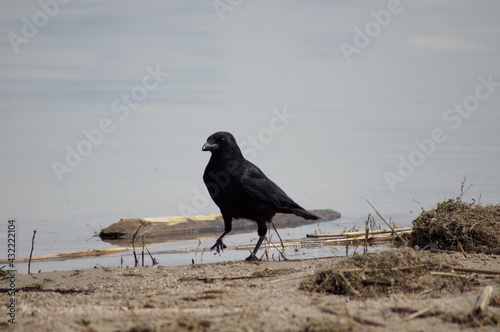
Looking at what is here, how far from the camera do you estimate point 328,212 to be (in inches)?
425

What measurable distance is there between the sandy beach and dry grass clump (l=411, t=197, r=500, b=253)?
1.22 ft

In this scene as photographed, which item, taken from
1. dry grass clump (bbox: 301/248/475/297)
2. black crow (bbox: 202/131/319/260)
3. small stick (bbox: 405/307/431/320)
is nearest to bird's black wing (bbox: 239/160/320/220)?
black crow (bbox: 202/131/319/260)

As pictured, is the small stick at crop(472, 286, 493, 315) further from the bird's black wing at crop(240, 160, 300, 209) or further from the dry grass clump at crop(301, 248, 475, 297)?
the bird's black wing at crop(240, 160, 300, 209)

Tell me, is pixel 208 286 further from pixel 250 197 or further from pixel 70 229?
pixel 70 229

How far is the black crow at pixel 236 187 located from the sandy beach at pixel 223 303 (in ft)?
4.65

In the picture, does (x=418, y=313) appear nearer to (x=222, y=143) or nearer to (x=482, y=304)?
(x=482, y=304)

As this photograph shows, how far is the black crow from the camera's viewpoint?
746 cm

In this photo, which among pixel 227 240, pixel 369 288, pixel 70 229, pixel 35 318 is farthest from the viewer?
pixel 70 229

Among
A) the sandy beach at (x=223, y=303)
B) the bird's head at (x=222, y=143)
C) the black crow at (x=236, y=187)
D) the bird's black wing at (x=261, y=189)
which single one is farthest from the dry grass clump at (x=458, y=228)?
the bird's head at (x=222, y=143)

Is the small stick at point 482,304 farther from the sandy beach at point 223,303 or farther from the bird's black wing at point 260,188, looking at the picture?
the bird's black wing at point 260,188

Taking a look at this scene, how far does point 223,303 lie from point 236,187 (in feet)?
10.5

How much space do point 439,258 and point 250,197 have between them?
9.22 feet

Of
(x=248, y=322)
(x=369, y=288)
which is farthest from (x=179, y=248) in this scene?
→ (x=248, y=322)

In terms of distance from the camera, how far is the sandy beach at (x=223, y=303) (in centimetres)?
356
